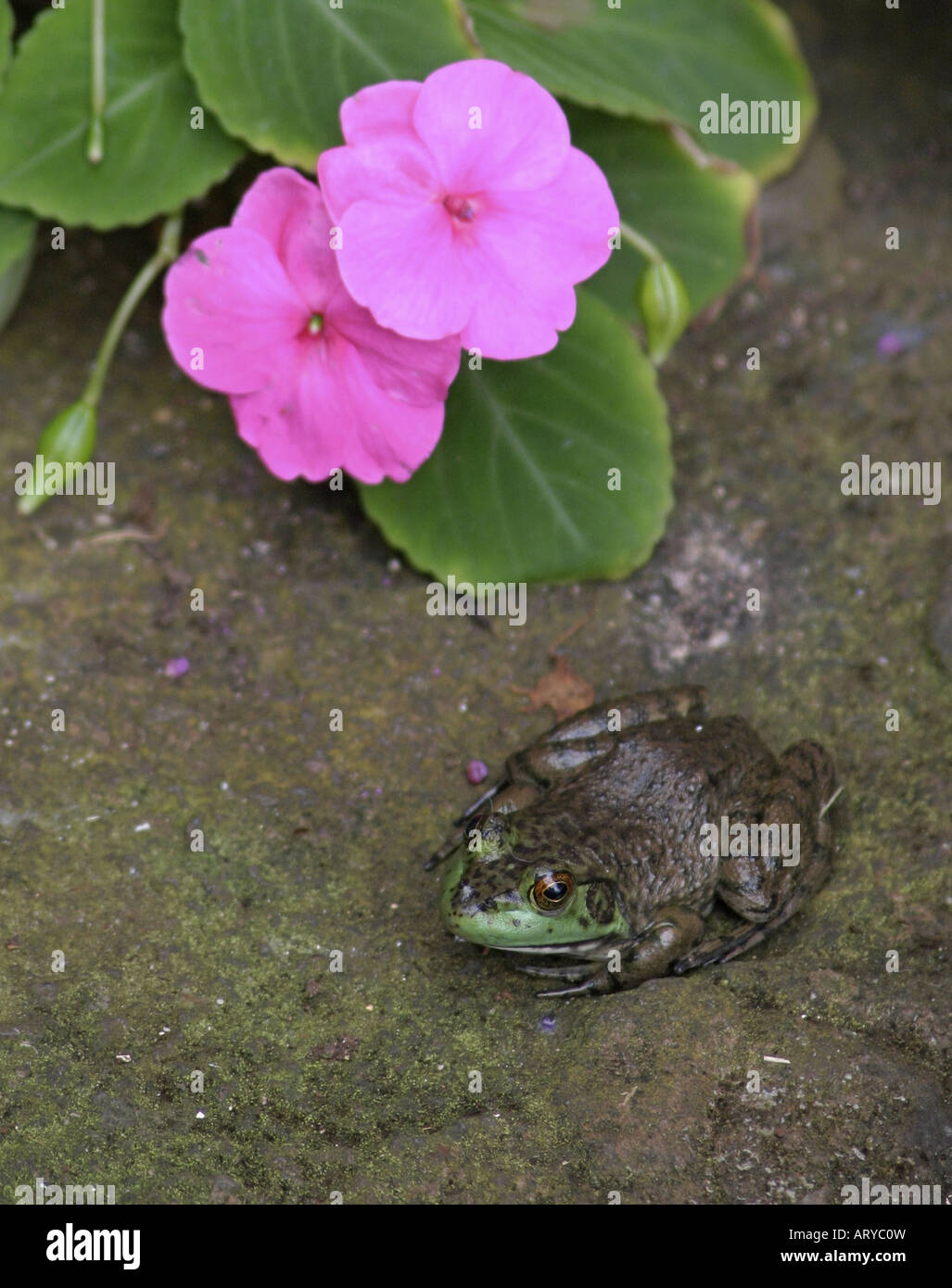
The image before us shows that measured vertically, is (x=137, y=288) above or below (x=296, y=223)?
below

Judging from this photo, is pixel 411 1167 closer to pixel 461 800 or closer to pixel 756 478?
pixel 461 800

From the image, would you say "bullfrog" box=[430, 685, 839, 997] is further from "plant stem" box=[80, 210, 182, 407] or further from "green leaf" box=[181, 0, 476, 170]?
"green leaf" box=[181, 0, 476, 170]

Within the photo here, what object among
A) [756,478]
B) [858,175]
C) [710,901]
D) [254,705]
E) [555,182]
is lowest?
[710,901]

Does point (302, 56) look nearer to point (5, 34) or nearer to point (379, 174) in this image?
point (379, 174)

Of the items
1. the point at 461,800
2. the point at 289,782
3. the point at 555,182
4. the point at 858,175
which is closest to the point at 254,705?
the point at 289,782
